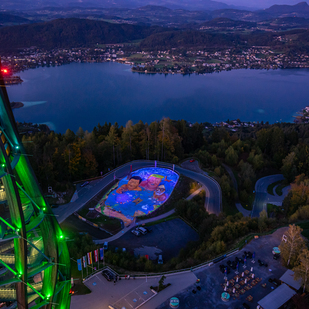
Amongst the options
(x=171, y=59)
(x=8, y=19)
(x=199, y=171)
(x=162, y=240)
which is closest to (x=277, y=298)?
(x=162, y=240)

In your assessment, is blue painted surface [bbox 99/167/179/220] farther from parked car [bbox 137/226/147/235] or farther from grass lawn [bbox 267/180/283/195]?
grass lawn [bbox 267/180/283/195]

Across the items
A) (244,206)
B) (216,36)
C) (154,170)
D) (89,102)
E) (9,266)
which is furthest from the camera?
(216,36)

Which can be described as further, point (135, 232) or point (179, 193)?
point (179, 193)

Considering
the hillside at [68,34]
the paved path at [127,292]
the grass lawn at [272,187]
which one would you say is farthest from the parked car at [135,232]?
the hillside at [68,34]

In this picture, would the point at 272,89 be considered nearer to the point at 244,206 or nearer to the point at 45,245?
the point at 244,206

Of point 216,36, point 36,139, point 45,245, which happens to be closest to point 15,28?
point 216,36

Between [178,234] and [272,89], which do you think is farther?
[272,89]

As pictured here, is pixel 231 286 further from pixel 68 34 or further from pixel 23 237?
pixel 68 34
